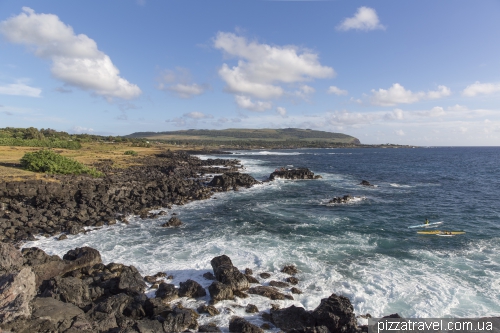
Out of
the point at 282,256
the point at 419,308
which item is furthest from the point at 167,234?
the point at 419,308

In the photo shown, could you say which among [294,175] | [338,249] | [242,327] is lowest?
[338,249]

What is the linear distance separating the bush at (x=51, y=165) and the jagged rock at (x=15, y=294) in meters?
31.9

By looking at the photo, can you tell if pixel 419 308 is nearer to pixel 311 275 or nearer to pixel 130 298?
pixel 311 275

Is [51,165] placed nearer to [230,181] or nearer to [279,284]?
[230,181]

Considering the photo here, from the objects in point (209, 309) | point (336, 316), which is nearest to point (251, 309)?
point (209, 309)

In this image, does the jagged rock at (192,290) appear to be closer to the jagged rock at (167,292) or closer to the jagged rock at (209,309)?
the jagged rock at (167,292)

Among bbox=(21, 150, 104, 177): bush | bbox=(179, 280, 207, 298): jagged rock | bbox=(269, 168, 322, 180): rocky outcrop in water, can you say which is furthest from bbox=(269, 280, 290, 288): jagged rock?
bbox=(269, 168, 322, 180): rocky outcrop in water

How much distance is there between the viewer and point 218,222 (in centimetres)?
2597

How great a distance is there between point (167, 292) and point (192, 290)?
3.66 feet

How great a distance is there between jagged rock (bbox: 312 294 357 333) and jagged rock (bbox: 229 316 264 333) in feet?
7.64

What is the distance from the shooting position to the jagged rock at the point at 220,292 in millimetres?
12953

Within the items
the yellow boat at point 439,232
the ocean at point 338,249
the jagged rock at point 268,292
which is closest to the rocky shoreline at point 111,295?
the jagged rock at point 268,292

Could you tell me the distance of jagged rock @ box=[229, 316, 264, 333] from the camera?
10562mm

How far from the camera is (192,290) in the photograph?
1347 centimetres
